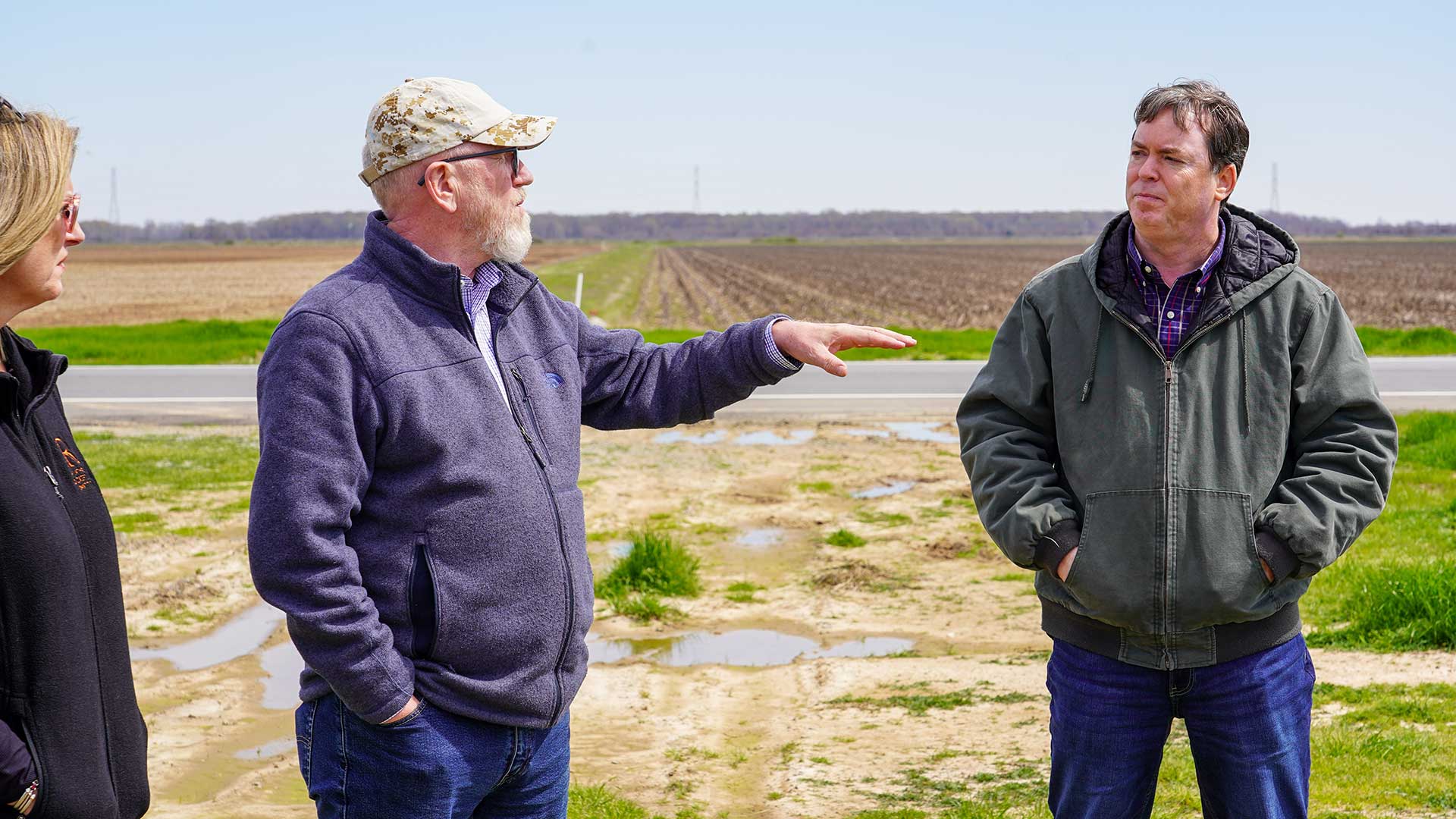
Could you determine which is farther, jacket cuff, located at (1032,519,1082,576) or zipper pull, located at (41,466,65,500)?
jacket cuff, located at (1032,519,1082,576)

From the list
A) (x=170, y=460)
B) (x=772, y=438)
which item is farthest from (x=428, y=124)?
(x=772, y=438)

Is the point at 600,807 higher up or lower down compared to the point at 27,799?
lower down

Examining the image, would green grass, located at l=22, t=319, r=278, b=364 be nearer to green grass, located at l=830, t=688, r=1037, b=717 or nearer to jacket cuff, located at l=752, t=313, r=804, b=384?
green grass, located at l=830, t=688, r=1037, b=717

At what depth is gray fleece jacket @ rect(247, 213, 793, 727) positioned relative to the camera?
7.25ft

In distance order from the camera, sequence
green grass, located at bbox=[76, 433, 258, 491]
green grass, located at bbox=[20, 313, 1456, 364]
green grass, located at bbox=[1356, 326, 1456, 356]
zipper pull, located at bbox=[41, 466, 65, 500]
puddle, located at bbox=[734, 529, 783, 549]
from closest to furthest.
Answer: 1. zipper pull, located at bbox=[41, 466, 65, 500]
2. puddle, located at bbox=[734, 529, 783, 549]
3. green grass, located at bbox=[76, 433, 258, 491]
4. green grass, located at bbox=[1356, 326, 1456, 356]
5. green grass, located at bbox=[20, 313, 1456, 364]

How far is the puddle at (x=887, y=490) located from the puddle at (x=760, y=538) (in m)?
1.12

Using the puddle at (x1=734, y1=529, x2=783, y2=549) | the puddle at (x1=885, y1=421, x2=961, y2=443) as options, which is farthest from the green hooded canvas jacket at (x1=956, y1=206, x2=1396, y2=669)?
the puddle at (x1=885, y1=421, x2=961, y2=443)

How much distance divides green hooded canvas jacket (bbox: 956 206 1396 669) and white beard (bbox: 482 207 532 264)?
112 cm

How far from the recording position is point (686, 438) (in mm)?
11680

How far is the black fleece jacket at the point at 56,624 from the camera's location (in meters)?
1.96

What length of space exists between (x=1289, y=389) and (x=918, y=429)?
30.4 feet

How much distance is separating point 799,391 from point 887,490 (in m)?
5.26

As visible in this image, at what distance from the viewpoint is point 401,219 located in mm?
2492

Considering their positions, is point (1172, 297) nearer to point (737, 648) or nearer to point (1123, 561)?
point (1123, 561)
